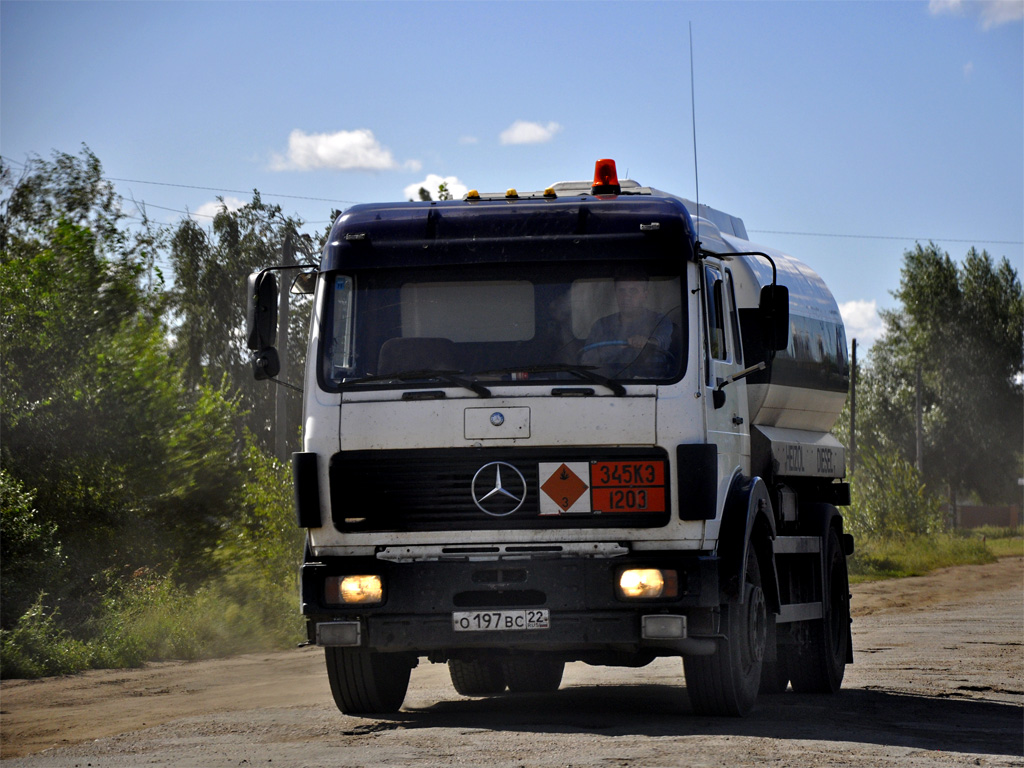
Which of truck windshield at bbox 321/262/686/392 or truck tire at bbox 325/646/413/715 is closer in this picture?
truck windshield at bbox 321/262/686/392

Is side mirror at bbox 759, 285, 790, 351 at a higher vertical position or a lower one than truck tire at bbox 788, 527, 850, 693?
higher

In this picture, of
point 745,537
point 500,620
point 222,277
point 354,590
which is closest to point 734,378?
point 745,537

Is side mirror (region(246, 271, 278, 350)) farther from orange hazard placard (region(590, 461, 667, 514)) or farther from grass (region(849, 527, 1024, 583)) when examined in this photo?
grass (region(849, 527, 1024, 583))

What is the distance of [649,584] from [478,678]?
3.47m

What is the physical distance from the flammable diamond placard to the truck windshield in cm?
50

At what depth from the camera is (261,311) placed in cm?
864

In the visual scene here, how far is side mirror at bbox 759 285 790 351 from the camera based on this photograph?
898 centimetres

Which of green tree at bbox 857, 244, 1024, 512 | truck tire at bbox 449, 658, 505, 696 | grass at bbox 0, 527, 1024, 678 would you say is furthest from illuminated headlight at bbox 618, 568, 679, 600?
green tree at bbox 857, 244, 1024, 512

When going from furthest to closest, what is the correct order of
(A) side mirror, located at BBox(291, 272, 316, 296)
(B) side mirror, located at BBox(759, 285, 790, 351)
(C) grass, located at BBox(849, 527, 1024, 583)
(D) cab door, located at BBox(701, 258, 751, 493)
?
(C) grass, located at BBox(849, 527, 1024, 583)
(A) side mirror, located at BBox(291, 272, 316, 296)
(B) side mirror, located at BBox(759, 285, 790, 351)
(D) cab door, located at BBox(701, 258, 751, 493)

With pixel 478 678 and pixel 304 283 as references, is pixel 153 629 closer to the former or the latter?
pixel 478 678

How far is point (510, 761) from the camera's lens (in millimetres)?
6828

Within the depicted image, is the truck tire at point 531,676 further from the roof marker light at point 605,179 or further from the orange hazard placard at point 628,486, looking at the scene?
the roof marker light at point 605,179

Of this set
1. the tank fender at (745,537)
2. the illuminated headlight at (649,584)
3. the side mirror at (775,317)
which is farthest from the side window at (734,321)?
the illuminated headlight at (649,584)

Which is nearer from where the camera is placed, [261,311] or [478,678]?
[261,311]
